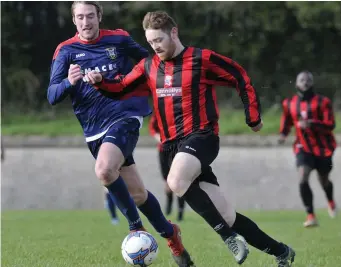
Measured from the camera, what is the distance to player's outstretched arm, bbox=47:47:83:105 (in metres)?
6.45

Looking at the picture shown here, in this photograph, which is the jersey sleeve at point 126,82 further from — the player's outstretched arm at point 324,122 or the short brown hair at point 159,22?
the player's outstretched arm at point 324,122

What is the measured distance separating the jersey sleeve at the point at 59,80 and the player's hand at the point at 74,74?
4.2 inches

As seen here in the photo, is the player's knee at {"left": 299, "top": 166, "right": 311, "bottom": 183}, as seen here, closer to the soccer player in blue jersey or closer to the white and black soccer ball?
the soccer player in blue jersey

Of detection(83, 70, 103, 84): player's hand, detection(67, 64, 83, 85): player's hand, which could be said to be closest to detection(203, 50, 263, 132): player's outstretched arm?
detection(83, 70, 103, 84): player's hand

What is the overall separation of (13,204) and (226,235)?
54.2 feet

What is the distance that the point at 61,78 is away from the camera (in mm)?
6934

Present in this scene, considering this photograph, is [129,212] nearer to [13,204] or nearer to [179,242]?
[179,242]

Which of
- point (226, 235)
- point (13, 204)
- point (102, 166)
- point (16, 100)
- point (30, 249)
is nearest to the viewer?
point (226, 235)

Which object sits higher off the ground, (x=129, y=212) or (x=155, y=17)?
(x=155, y=17)

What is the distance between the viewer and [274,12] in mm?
25750

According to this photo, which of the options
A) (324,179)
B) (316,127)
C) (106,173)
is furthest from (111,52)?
(324,179)

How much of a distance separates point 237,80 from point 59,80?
1.51 meters

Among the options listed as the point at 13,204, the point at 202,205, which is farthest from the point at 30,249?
the point at 13,204

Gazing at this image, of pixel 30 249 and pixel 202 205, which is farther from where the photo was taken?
pixel 30 249
